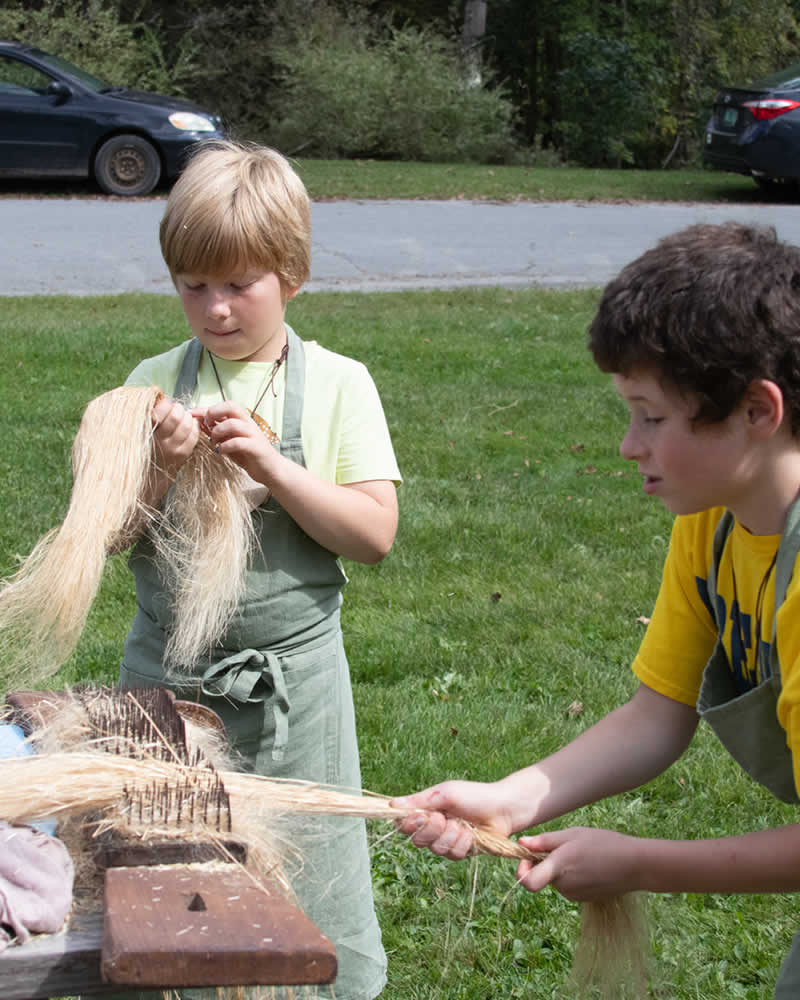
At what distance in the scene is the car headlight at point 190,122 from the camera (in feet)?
48.5

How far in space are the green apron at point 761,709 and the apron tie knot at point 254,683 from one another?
857 millimetres

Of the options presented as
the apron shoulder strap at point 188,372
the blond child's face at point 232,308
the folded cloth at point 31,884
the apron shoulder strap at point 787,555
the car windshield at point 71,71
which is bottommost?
the folded cloth at point 31,884

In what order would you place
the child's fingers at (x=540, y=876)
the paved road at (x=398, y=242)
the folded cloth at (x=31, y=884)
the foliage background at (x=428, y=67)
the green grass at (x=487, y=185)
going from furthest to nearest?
the foliage background at (x=428, y=67)
the green grass at (x=487, y=185)
the paved road at (x=398, y=242)
the child's fingers at (x=540, y=876)
the folded cloth at (x=31, y=884)

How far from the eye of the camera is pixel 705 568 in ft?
6.65

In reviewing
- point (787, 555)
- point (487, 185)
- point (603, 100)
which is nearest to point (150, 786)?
point (787, 555)

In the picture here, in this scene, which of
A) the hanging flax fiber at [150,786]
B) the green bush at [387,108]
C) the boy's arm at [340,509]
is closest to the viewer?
the hanging flax fiber at [150,786]

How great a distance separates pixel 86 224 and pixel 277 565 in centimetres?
1113

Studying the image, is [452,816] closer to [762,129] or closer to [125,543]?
[125,543]

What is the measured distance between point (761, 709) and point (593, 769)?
1.17ft

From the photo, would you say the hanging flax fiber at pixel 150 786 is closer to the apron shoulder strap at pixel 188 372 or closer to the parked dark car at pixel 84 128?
the apron shoulder strap at pixel 188 372

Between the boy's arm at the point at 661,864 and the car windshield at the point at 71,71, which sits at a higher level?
the car windshield at the point at 71,71

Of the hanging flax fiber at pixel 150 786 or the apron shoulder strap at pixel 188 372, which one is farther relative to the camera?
the apron shoulder strap at pixel 188 372

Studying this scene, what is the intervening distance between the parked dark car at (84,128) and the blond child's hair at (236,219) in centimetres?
1281

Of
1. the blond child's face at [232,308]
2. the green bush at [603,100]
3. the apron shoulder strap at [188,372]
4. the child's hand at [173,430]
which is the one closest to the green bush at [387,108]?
the green bush at [603,100]
